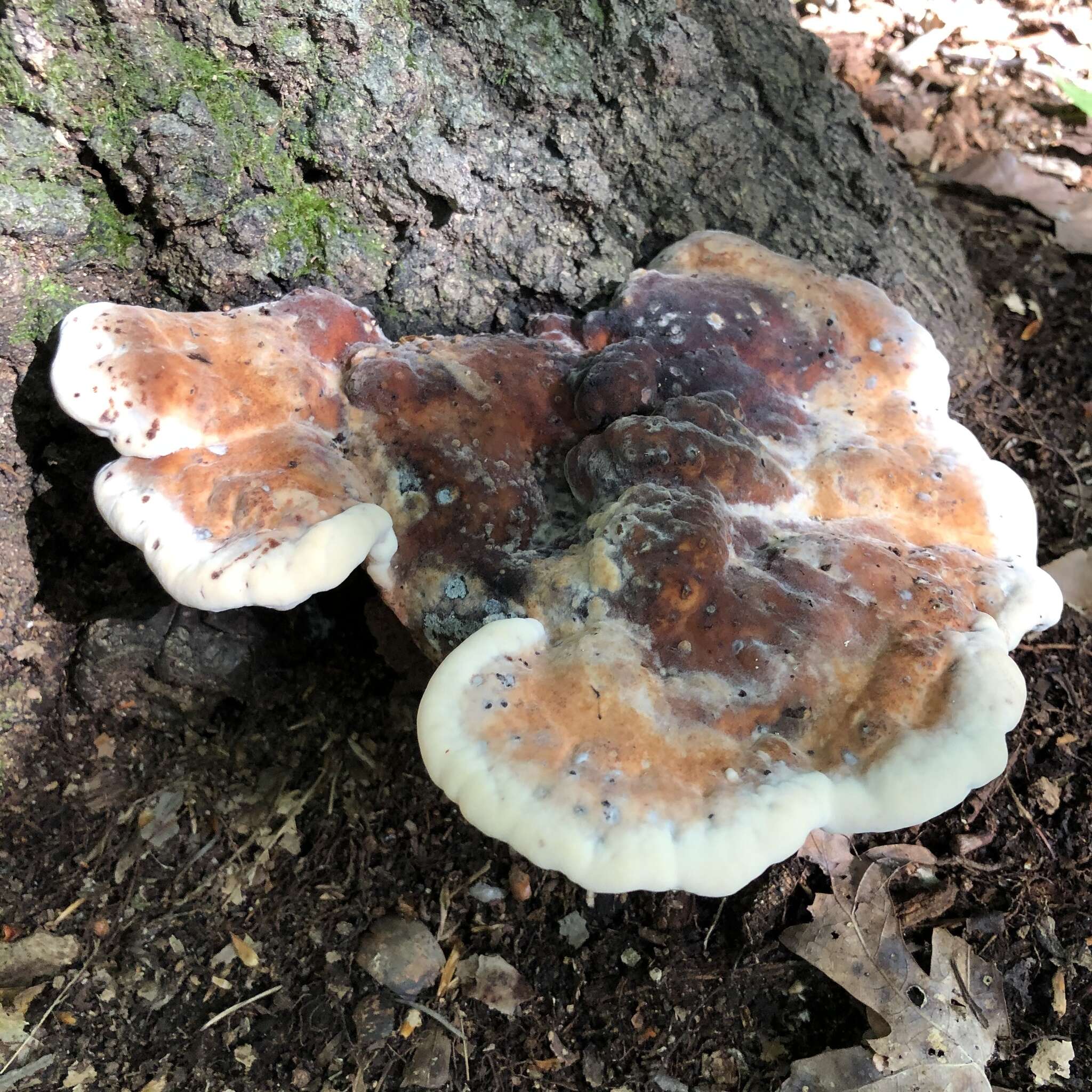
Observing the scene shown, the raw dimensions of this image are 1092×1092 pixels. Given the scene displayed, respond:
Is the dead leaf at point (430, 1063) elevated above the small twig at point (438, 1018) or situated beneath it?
situated beneath

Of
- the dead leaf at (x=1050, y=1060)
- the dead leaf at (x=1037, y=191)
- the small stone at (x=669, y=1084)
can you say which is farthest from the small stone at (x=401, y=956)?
the dead leaf at (x=1037, y=191)

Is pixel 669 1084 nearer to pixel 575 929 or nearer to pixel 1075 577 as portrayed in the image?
pixel 575 929

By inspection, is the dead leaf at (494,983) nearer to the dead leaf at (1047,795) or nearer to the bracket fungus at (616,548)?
the bracket fungus at (616,548)

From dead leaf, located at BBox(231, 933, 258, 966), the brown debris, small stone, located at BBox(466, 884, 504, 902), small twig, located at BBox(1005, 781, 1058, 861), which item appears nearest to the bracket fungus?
small twig, located at BBox(1005, 781, 1058, 861)

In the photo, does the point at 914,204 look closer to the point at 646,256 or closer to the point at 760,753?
the point at 646,256

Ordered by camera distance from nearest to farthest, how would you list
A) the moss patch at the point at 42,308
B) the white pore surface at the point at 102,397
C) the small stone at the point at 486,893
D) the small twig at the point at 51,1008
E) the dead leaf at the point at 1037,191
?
the white pore surface at the point at 102,397 < the moss patch at the point at 42,308 < the small twig at the point at 51,1008 < the small stone at the point at 486,893 < the dead leaf at the point at 1037,191

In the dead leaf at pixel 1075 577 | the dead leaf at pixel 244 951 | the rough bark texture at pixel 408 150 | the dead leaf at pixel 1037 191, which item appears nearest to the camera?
the rough bark texture at pixel 408 150

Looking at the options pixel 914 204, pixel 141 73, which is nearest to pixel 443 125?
pixel 141 73
